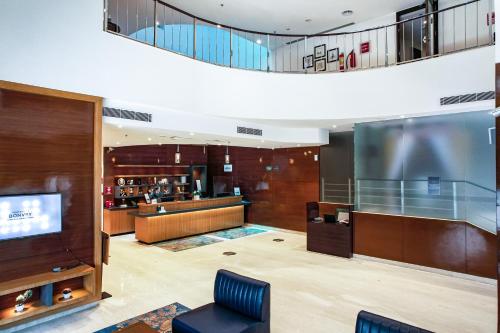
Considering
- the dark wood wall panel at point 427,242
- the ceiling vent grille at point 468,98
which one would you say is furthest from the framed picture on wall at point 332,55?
the dark wood wall panel at point 427,242

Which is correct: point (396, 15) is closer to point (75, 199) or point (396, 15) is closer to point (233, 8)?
point (233, 8)

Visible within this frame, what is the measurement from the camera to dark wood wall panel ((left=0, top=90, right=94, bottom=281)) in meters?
4.10

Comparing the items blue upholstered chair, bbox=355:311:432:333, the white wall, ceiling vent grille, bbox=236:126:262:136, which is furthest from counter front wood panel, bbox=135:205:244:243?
blue upholstered chair, bbox=355:311:432:333

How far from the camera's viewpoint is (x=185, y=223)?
31.9 ft

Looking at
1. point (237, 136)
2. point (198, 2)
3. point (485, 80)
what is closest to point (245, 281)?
point (237, 136)

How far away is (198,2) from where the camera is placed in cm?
781

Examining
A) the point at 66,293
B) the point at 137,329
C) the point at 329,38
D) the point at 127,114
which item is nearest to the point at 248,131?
the point at 127,114

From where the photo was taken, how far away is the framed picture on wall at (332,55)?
9086mm

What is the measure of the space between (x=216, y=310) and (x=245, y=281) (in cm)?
48

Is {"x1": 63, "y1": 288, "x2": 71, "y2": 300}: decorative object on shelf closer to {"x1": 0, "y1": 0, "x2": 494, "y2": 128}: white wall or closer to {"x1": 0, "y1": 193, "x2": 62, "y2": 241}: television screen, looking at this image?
{"x1": 0, "y1": 193, "x2": 62, "y2": 241}: television screen

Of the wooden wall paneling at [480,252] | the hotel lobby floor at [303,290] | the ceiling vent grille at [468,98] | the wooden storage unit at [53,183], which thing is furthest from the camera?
the wooden wall paneling at [480,252]

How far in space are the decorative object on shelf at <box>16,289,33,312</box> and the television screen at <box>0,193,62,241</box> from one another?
79cm

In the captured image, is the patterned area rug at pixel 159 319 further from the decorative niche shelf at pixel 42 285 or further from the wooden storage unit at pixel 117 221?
the wooden storage unit at pixel 117 221

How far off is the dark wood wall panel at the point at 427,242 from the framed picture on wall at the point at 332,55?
14.8ft
